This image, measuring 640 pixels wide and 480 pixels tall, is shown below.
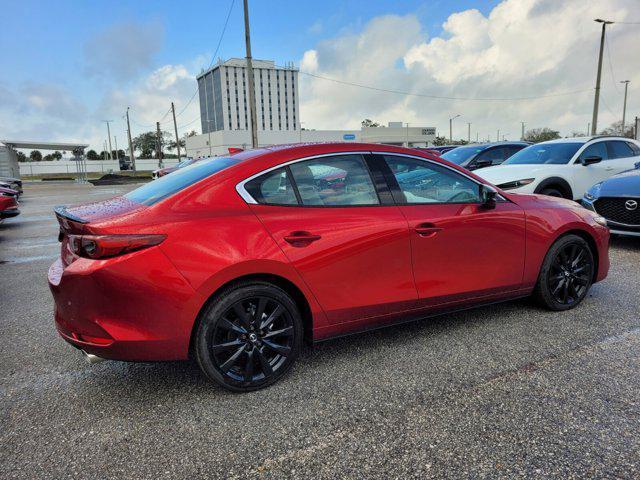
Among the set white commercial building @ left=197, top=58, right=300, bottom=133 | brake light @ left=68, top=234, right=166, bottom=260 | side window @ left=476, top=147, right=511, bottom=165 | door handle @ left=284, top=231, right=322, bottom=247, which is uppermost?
white commercial building @ left=197, top=58, right=300, bottom=133

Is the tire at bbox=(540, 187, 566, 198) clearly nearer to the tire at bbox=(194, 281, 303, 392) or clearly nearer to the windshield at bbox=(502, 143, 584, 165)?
the windshield at bbox=(502, 143, 584, 165)

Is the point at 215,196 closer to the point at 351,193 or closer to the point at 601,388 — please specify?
the point at 351,193

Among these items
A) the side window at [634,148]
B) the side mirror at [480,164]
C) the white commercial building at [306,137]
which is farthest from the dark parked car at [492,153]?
the white commercial building at [306,137]

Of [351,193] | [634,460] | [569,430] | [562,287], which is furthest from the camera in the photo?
[562,287]

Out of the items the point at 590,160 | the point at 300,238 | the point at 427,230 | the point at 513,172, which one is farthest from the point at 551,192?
the point at 300,238

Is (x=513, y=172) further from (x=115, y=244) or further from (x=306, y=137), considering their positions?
(x=306, y=137)

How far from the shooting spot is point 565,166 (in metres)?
8.39

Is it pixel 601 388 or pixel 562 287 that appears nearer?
pixel 601 388

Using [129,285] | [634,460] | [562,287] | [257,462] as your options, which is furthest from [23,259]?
[634,460]

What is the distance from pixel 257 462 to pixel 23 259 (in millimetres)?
6498

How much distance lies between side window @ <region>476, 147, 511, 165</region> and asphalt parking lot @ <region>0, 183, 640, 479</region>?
28.4 ft

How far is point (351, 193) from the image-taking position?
10.4 feet

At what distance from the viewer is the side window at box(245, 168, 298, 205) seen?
288 cm

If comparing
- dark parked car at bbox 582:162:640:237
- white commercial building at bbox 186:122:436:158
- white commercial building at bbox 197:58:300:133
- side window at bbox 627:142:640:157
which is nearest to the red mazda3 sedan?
dark parked car at bbox 582:162:640:237
